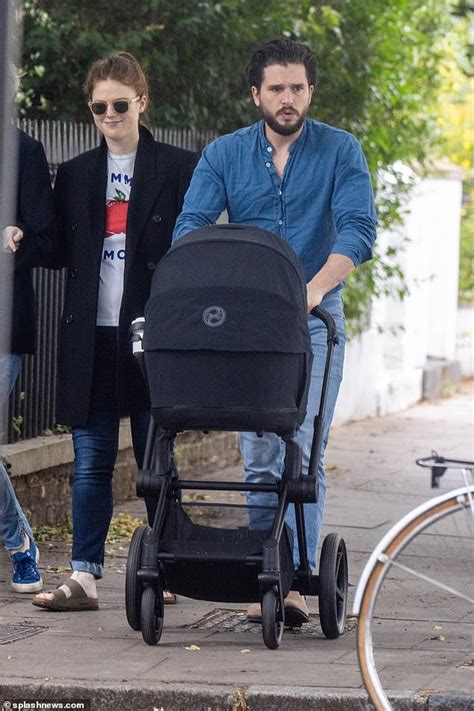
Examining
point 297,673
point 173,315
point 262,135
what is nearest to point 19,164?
point 262,135

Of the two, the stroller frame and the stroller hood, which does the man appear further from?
the stroller hood

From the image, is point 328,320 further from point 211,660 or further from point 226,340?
point 211,660

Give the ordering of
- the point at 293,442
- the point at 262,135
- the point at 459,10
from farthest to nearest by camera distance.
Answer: the point at 459,10, the point at 262,135, the point at 293,442

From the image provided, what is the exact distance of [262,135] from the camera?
565 centimetres

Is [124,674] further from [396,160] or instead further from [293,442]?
[396,160]

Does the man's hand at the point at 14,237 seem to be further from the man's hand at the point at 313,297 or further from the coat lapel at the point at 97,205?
the man's hand at the point at 313,297

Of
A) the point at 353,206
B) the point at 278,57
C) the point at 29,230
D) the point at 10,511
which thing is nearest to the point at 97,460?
the point at 10,511

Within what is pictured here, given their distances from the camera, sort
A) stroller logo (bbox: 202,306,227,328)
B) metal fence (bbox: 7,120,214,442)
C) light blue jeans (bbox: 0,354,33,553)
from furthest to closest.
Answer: metal fence (bbox: 7,120,214,442) → light blue jeans (bbox: 0,354,33,553) → stroller logo (bbox: 202,306,227,328)

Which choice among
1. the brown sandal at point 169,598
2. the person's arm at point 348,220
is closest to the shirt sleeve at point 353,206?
the person's arm at point 348,220

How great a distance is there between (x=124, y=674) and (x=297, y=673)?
0.53m

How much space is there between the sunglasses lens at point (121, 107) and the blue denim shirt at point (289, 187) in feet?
1.28

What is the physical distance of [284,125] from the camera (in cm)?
550

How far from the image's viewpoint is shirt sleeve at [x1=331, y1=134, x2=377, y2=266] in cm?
544

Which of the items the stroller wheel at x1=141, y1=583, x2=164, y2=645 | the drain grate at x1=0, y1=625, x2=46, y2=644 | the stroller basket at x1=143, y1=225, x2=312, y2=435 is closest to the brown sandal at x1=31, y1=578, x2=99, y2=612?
the drain grate at x1=0, y1=625, x2=46, y2=644
